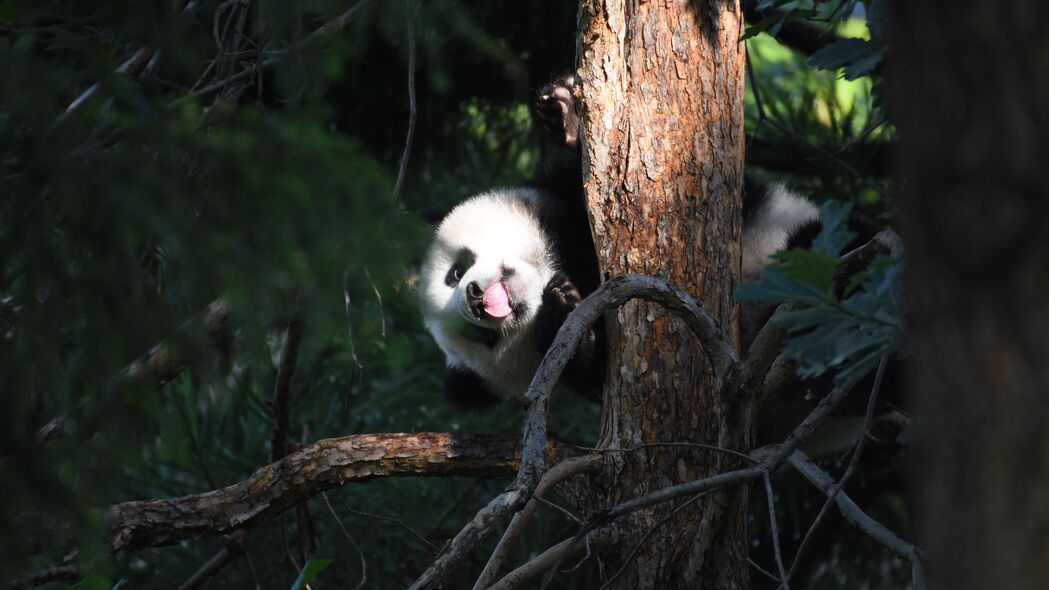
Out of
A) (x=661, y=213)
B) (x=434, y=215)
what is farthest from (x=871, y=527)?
(x=434, y=215)

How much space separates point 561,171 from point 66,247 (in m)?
1.80

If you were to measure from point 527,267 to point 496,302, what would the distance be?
179 mm

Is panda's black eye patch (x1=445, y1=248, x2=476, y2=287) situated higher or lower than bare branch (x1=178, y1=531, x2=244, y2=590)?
higher

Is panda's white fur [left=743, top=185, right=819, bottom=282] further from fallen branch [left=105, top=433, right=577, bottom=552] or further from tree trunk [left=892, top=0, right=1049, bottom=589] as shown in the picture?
tree trunk [left=892, top=0, right=1049, bottom=589]

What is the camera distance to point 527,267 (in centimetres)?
285

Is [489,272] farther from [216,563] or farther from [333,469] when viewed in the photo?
[216,563]

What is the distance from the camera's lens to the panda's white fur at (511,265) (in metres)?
2.83

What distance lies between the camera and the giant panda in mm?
2752

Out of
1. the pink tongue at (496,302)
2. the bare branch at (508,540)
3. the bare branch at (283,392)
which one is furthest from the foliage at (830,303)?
the bare branch at (283,392)

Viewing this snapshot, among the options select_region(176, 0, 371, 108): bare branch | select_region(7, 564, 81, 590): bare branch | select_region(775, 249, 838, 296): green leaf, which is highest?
select_region(176, 0, 371, 108): bare branch

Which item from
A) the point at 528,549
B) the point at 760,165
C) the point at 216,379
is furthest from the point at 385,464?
the point at 760,165

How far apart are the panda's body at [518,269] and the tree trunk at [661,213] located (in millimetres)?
518

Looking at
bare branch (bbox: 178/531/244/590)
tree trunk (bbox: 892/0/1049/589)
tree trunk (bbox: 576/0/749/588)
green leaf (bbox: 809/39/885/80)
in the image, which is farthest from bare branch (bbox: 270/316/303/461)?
tree trunk (bbox: 892/0/1049/589)

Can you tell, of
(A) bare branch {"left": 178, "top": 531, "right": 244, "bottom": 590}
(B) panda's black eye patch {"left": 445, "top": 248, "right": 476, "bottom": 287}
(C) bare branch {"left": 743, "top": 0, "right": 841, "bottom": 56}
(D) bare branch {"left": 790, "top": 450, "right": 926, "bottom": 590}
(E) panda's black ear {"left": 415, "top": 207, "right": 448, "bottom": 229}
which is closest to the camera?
(D) bare branch {"left": 790, "top": 450, "right": 926, "bottom": 590}
